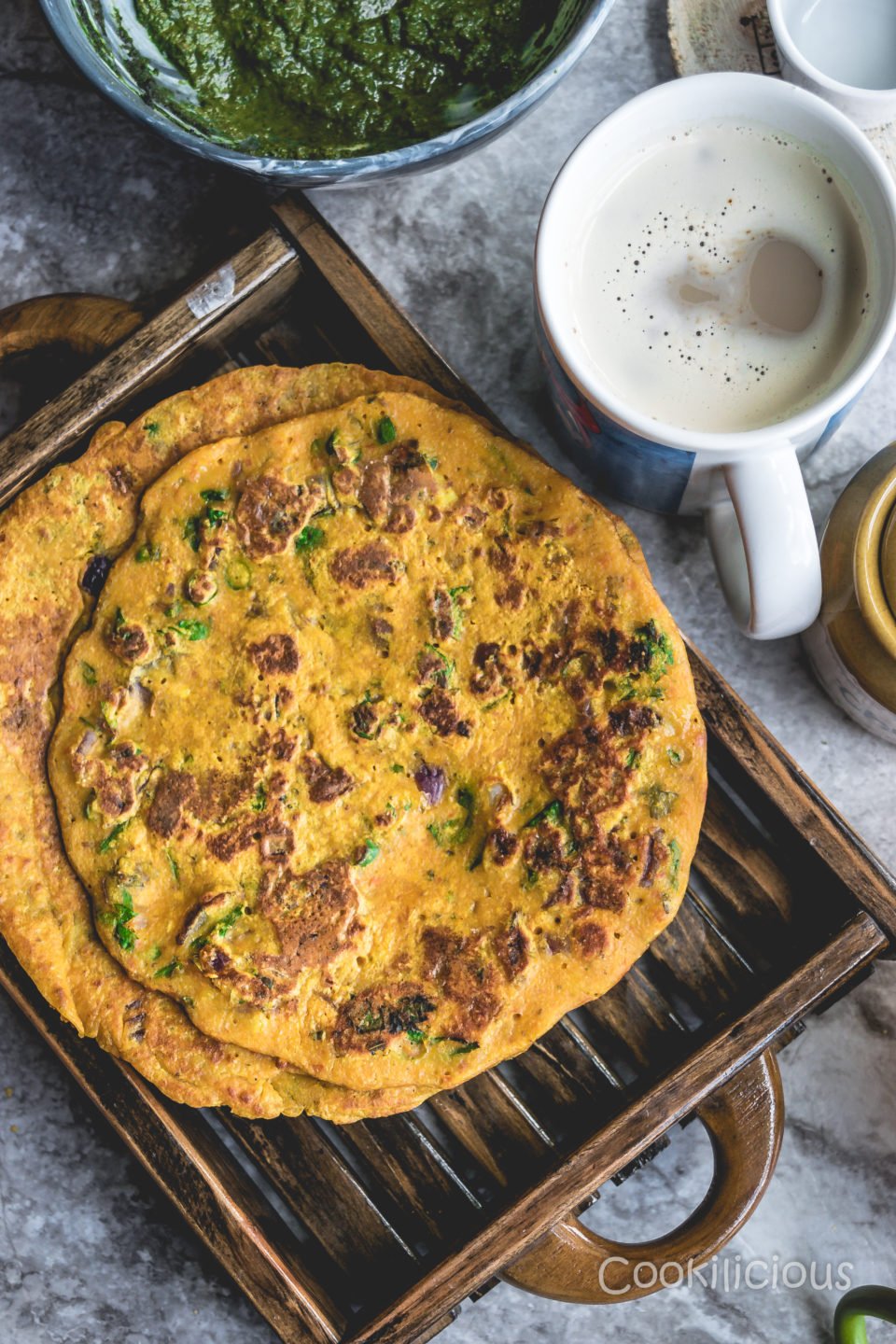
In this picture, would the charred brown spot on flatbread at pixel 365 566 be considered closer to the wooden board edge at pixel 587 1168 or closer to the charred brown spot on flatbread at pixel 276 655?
the charred brown spot on flatbread at pixel 276 655

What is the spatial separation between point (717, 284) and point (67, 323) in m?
0.68

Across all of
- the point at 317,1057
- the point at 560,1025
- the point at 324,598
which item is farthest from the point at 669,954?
the point at 324,598

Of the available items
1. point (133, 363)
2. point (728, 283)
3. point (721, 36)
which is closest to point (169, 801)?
point (133, 363)

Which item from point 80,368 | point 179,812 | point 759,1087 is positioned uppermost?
point 80,368

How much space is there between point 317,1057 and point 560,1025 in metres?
0.29

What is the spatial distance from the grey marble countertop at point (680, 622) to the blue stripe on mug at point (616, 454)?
13 centimetres

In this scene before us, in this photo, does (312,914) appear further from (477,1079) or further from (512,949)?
(477,1079)

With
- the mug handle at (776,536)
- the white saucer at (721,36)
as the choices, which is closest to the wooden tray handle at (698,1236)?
the mug handle at (776,536)

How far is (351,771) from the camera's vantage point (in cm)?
115

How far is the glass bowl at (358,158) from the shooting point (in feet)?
3.53

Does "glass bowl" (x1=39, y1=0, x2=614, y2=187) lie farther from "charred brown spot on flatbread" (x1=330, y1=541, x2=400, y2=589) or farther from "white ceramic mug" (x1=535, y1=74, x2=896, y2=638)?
"charred brown spot on flatbread" (x1=330, y1=541, x2=400, y2=589)

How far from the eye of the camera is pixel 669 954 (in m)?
1.29

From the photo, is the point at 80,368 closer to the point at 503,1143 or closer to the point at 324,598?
the point at 324,598

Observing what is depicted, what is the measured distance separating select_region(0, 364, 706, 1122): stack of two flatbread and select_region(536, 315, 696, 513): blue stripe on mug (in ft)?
0.19
